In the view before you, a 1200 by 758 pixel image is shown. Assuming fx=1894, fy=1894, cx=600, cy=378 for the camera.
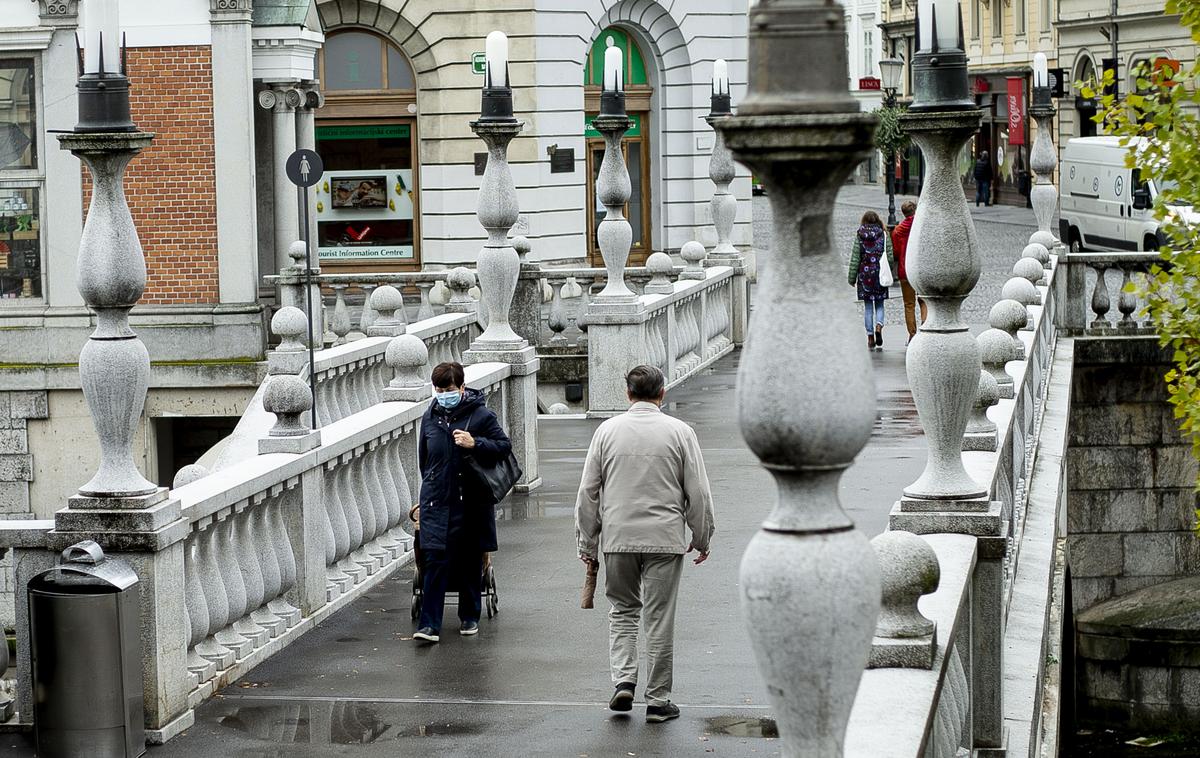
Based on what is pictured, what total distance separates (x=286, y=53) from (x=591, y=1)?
10.6 m

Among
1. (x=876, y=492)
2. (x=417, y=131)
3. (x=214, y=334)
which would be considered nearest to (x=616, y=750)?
(x=876, y=492)

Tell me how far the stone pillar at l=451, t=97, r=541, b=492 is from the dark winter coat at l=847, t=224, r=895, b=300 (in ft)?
30.1

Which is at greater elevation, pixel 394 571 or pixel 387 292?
pixel 387 292

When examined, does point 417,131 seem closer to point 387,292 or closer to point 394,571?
point 387,292

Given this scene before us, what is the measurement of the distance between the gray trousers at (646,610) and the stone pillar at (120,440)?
71.6 inches

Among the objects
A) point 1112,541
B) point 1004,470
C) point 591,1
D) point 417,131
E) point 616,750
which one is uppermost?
point 591,1

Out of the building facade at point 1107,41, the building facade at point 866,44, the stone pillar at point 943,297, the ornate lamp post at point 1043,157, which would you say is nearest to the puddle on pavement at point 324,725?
the stone pillar at point 943,297

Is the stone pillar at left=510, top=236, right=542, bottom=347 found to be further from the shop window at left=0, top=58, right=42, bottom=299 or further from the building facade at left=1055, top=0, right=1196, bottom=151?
the building facade at left=1055, top=0, right=1196, bottom=151

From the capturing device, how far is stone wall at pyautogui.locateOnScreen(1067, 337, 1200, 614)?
2166cm

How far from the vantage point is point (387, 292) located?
17344 millimetres

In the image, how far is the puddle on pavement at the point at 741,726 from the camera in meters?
7.73

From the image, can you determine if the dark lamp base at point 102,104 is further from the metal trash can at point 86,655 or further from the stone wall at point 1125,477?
the stone wall at point 1125,477

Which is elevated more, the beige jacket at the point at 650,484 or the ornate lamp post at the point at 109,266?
the ornate lamp post at the point at 109,266

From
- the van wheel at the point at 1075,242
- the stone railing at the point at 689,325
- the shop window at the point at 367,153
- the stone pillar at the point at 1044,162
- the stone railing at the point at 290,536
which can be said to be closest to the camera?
the stone railing at the point at 290,536
